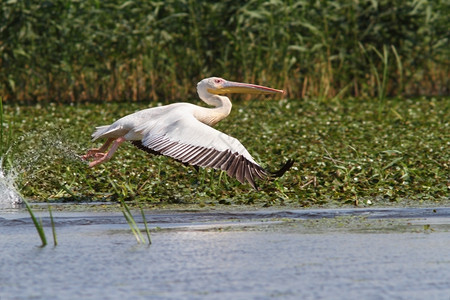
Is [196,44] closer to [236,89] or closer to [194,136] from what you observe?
[236,89]

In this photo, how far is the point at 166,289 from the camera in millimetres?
3840

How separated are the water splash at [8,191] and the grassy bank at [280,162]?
83 mm

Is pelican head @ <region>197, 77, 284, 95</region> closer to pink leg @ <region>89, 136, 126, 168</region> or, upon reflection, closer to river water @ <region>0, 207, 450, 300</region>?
pink leg @ <region>89, 136, 126, 168</region>

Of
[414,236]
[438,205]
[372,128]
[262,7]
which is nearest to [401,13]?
[262,7]

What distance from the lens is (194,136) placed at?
20.7 ft

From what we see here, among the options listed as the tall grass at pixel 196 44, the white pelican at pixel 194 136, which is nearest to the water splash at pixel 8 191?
the white pelican at pixel 194 136

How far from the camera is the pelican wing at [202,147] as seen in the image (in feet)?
19.8

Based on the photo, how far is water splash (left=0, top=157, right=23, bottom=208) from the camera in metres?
6.87

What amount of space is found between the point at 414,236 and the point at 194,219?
1505 mm

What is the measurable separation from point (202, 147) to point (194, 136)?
0.15 metres

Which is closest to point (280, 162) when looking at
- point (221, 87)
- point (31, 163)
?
point (221, 87)

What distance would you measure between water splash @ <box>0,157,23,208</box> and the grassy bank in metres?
0.08

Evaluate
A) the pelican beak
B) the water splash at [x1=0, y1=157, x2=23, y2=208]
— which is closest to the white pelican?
the pelican beak

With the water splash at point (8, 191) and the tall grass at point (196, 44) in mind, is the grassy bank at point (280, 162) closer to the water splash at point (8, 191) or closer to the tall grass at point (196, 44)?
the water splash at point (8, 191)
